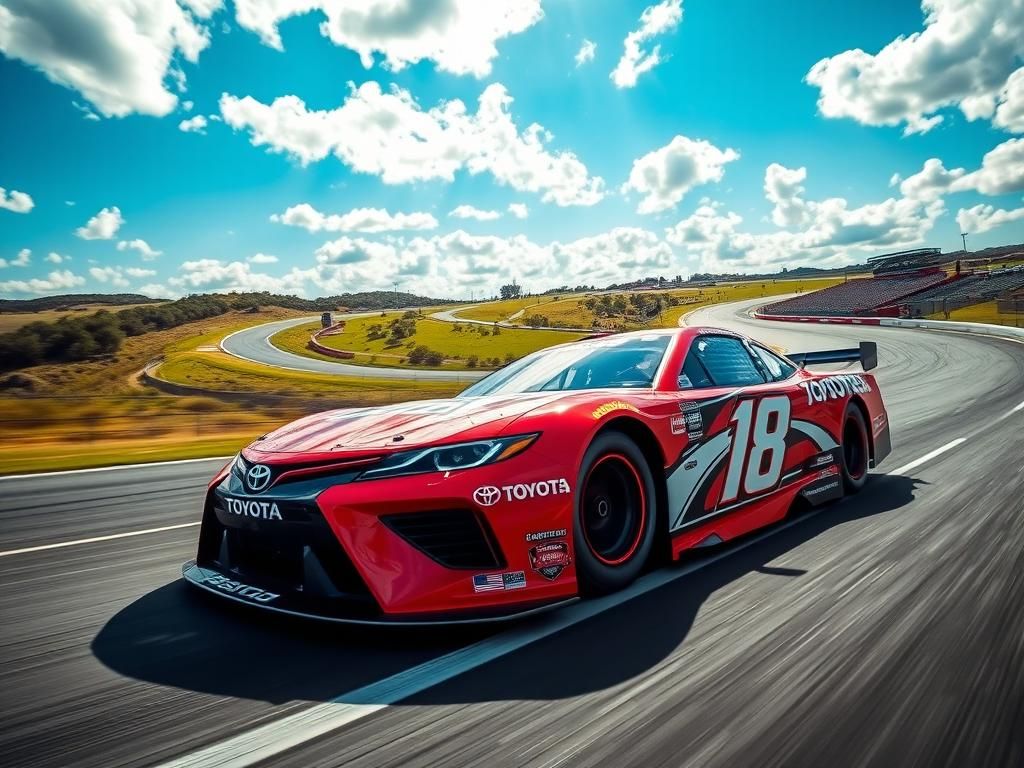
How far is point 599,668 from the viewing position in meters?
2.17

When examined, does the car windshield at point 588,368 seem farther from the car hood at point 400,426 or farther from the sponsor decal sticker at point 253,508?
the sponsor decal sticker at point 253,508

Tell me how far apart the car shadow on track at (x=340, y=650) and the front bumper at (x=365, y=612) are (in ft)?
0.40

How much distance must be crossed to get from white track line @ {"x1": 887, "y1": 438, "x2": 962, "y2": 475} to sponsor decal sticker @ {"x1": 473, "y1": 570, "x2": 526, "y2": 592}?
4.74 meters

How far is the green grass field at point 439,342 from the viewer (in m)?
57.2

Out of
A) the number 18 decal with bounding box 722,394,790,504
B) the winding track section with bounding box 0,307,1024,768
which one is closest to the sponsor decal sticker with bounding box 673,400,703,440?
the number 18 decal with bounding box 722,394,790,504

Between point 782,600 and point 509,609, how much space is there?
1.28 meters

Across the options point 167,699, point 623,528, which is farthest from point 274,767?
point 623,528

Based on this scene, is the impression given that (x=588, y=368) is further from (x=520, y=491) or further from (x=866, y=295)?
(x=866, y=295)

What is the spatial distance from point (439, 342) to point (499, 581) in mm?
65600

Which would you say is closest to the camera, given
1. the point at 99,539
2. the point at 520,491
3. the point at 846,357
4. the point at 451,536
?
the point at 451,536

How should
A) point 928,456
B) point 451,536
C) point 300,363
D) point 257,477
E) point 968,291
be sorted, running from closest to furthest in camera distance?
point 451,536, point 257,477, point 928,456, point 300,363, point 968,291

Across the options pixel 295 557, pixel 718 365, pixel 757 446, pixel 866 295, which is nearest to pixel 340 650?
pixel 295 557

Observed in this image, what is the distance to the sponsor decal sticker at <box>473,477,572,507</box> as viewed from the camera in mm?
2412

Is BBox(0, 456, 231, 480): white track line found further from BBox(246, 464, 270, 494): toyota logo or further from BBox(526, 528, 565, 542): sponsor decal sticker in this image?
BBox(526, 528, 565, 542): sponsor decal sticker
